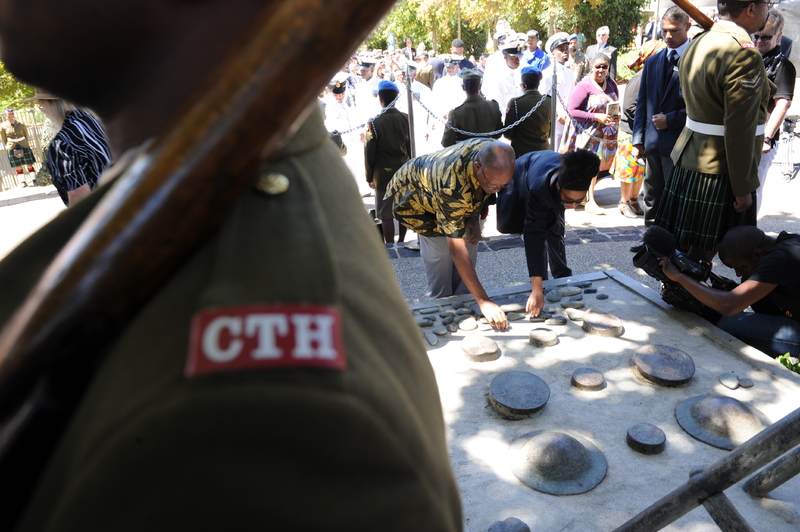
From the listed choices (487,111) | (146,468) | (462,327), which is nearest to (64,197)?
(462,327)

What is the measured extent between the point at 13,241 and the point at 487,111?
6479 millimetres

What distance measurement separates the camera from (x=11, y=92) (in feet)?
45.6

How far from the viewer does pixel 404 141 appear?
7098 millimetres

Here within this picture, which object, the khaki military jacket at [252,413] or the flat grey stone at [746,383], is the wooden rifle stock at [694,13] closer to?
the flat grey stone at [746,383]

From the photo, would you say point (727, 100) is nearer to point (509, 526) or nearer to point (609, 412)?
point (609, 412)

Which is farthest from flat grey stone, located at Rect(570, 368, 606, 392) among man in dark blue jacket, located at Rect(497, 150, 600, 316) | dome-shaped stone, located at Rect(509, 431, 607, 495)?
man in dark blue jacket, located at Rect(497, 150, 600, 316)

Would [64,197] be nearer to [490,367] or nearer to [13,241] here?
[490,367]

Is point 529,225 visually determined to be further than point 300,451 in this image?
Yes

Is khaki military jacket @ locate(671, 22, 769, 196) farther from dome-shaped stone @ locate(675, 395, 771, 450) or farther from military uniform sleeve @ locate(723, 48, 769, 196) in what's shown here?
dome-shaped stone @ locate(675, 395, 771, 450)

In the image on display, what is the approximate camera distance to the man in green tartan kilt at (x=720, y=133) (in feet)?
13.5

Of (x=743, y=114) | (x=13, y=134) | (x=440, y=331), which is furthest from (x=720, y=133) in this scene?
(x=13, y=134)

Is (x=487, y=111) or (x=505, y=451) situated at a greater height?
(x=487, y=111)

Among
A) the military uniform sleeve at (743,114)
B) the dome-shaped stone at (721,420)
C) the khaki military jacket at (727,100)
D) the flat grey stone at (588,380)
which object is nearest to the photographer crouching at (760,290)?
the military uniform sleeve at (743,114)

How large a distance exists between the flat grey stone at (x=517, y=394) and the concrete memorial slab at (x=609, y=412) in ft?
0.20
